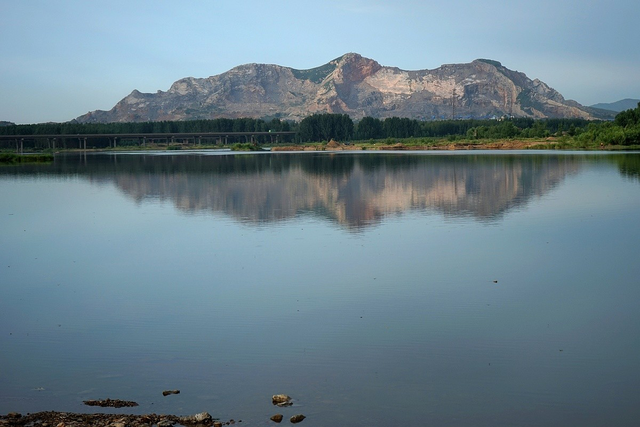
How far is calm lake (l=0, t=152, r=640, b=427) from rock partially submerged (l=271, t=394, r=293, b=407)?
11 cm

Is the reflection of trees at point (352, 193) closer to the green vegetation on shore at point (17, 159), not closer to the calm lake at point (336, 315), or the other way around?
the calm lake at point (336, 315)

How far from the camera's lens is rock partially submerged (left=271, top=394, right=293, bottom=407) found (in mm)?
8266

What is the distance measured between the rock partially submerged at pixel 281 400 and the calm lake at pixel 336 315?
0.11 m

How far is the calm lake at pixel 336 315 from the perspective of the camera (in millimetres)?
8500

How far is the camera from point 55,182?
51.3 m

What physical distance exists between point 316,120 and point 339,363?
18719 centimetres

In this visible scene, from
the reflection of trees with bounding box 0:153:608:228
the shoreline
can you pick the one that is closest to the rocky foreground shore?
the shoreline

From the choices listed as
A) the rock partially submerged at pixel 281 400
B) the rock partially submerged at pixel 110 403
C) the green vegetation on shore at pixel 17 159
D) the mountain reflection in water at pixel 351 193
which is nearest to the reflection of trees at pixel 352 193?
the mountain reflection in water at pixel 351 193

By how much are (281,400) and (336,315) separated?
13.4ft

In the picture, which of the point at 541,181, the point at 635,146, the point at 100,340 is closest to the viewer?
the point at 100,340

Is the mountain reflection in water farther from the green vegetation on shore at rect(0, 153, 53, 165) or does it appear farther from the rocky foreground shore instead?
the green vegetation on shore at rect(0, 153, 53, 165)

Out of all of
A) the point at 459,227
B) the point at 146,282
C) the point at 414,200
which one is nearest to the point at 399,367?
the point at 146,282

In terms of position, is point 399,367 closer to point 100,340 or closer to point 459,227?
point 100,340

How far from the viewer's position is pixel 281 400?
8312 millimetres
